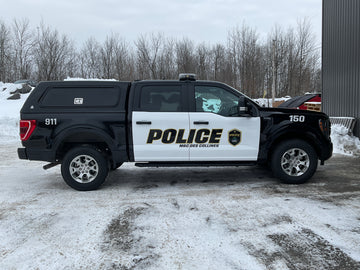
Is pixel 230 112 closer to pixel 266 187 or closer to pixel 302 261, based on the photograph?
pixel 266 187

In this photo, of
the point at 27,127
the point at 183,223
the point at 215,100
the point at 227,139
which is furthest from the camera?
the point at 215,100

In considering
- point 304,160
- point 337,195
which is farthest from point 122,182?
point 337,195

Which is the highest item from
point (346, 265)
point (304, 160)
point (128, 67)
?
point (128, 67)

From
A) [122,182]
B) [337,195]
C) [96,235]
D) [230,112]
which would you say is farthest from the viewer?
[122,182]

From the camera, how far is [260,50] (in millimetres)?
41594

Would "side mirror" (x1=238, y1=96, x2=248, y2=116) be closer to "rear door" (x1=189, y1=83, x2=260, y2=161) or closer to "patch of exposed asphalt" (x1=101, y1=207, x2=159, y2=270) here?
"rear door" (x1=189, y1=83, x2=260, y2=161)

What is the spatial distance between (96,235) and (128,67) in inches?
1634

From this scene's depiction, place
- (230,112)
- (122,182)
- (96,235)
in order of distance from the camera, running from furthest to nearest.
Result: (122,182), (230,112), (96,235)

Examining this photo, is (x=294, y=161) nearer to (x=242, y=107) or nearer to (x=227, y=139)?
(x=227, y=139)

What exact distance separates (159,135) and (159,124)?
206mm

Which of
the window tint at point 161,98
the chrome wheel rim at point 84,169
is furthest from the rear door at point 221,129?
the chrome wheel rim at point 84,169

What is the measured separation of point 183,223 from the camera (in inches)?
147

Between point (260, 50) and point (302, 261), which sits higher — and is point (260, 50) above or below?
above

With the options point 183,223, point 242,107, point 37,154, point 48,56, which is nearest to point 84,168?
point 37,154
